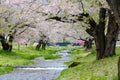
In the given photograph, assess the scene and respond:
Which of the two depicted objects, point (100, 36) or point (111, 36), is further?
point (100, 36)

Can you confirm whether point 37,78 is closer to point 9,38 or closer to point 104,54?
point 104,54

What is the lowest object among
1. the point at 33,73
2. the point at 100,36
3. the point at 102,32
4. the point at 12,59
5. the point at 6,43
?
the point at 12,59

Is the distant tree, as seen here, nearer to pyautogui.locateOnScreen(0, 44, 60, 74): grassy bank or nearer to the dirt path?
the dirt path

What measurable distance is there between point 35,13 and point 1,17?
16.0m

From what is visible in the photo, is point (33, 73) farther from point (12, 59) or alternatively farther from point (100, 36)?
point (12, 59)

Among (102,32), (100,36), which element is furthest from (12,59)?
(102,32)

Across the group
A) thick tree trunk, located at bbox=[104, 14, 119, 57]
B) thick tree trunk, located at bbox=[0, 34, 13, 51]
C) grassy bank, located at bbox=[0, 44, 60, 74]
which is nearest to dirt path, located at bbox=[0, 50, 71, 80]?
grassy bank, located at bbox=[0, 44, 60, 74]

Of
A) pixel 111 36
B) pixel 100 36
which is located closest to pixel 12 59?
pixel 100 36

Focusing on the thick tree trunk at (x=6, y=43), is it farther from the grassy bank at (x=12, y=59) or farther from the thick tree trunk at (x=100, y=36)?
the thick tree trunk at (x=100, y=36)

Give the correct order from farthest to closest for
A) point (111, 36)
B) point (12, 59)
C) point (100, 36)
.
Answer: point (12, 59), point (100, 36), point (111, 36)

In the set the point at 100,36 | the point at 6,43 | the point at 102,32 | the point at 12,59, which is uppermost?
the point at 102,32

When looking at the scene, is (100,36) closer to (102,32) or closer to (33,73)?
(102,32)

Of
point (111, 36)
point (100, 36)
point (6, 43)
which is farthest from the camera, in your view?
point (6, 43)

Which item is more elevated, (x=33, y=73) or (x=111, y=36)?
(x=111, y=36)
